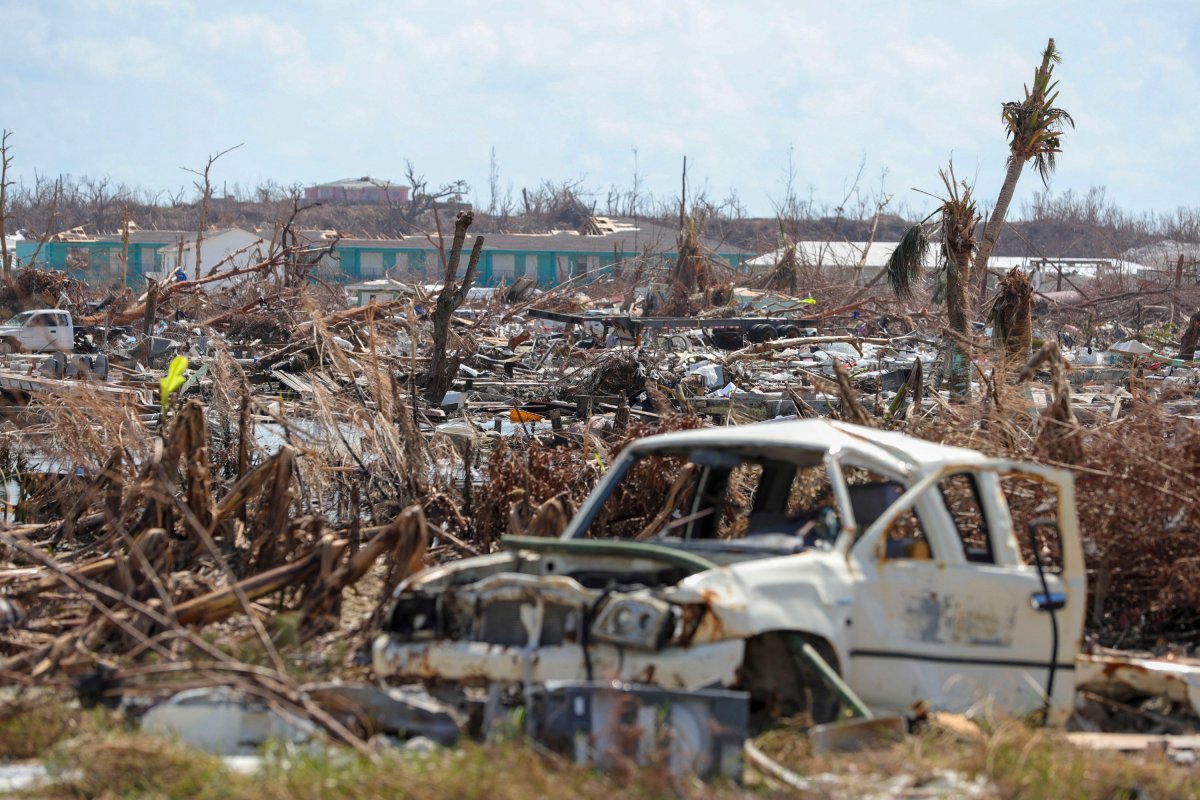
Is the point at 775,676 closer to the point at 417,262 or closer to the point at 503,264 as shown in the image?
the point at 503,264

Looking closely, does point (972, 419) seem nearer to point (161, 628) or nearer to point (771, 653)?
point (771, 653)

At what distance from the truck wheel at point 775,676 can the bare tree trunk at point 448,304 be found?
32.3ft

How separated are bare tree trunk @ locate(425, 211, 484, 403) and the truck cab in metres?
12.4

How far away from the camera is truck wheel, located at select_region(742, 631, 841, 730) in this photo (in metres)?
5.21

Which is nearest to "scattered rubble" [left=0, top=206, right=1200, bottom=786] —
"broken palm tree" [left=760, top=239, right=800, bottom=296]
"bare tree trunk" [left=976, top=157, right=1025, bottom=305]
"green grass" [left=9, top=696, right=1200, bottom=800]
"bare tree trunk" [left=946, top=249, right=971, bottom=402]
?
"green grass" [left=9, top=696, right=1200, bottom=800]

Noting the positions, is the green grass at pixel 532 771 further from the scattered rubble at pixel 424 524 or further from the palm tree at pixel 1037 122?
the palm tree at pixel 1037 122

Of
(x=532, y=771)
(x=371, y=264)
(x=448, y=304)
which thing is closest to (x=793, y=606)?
(x=532, y=771)

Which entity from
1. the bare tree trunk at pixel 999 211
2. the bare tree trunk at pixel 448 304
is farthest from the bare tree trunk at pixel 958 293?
the bare tree trunk at pixel 448 304

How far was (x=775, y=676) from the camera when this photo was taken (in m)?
5.29

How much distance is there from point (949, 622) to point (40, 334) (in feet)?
85.2

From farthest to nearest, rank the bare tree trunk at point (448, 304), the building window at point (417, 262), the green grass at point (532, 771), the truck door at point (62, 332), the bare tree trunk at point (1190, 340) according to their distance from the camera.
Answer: the building window at point (417, 262)
the bare tree trunk at point (1190, 340)
the truck door at point (62, 332)
the bare tree trunk at point (448, 304)
the green grass at point (532, 771)

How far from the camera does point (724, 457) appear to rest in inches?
248

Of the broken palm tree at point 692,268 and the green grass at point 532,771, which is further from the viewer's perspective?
the broken palm tree at point 692,268

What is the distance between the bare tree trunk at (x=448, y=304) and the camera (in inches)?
618
